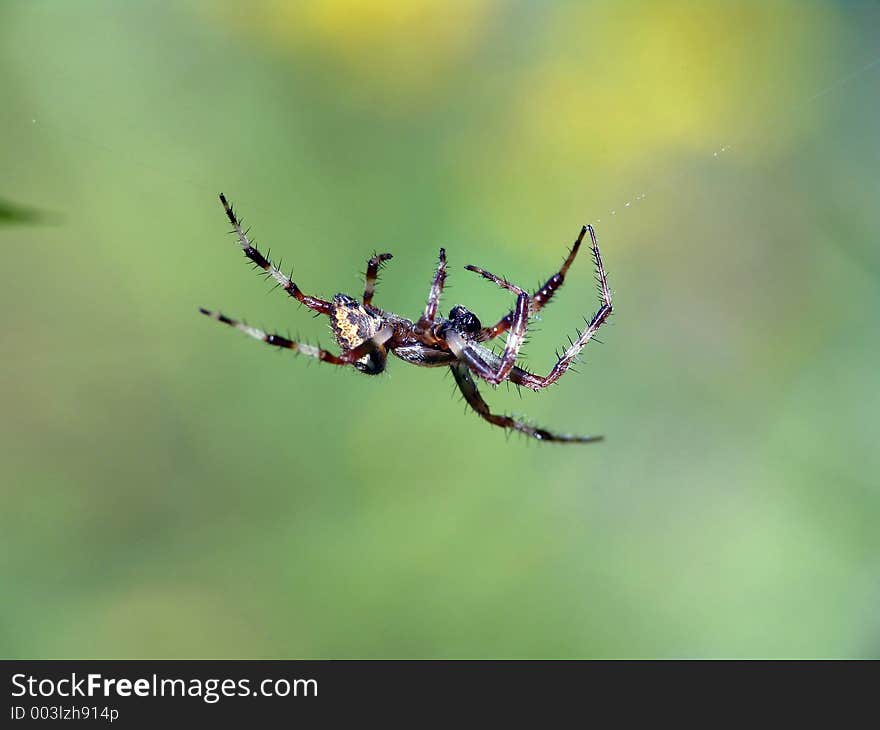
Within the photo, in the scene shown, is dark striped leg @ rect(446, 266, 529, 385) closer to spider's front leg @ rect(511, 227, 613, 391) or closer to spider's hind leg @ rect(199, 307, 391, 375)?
spider's front leg @ rect(511, 227, 613, 391)

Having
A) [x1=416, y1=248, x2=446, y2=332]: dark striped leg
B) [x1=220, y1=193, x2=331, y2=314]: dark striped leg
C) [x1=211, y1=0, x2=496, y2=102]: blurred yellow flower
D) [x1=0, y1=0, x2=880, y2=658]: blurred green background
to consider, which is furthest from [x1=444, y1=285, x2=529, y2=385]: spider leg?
[x1=211, y1=0, x2=496, y2=102]: blurred yellow flower

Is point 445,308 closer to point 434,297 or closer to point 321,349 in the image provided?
point 434,297

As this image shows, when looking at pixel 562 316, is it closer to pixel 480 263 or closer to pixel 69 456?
pixel 480 263

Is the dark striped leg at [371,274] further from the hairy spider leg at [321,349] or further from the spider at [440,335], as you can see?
the hairy spider leg at [321,349]

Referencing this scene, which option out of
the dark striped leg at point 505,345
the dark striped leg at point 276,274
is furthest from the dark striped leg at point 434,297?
the dark striped leg at point 276,274

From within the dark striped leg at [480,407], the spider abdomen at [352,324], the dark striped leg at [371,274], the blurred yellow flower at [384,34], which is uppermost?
the blurred yellow flower at [384,34]
